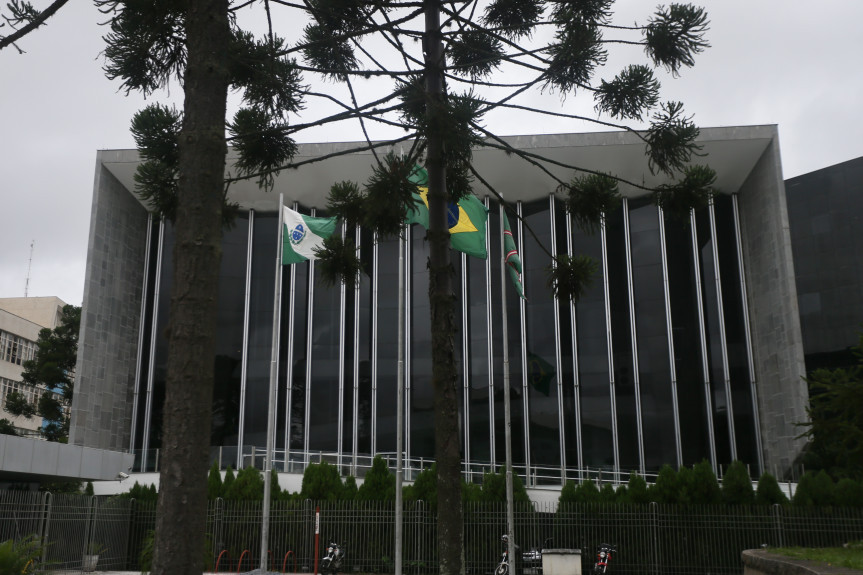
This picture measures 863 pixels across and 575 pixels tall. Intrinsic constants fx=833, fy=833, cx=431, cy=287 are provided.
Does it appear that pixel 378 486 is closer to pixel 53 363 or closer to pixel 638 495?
pixel 638 495

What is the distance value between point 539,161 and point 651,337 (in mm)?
8533

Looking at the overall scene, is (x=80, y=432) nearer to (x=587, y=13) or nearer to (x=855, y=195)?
(x=587, y=13)

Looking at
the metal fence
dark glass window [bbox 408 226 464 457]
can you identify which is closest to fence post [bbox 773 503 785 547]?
the metal fence

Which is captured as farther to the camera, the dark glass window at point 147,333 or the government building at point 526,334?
the dark glass window at point 147,333

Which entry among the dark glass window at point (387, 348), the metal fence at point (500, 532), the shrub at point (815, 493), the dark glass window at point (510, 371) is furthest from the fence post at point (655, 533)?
the dark glass window at point (387, 348)

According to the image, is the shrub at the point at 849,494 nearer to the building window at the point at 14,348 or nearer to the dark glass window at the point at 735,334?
the dark glass window at the point at 735,334

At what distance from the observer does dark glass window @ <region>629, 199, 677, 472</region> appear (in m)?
32.7

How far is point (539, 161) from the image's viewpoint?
34469 millimetres

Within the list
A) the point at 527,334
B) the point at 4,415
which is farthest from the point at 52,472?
the point at 4,415

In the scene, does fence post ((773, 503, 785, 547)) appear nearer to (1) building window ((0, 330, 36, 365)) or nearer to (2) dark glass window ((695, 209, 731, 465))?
(2) dark glass window ((695, 209, 731, 465))

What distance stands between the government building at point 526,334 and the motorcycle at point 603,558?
9.09m

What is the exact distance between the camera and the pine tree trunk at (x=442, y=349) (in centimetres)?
729

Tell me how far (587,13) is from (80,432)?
94.1 feet

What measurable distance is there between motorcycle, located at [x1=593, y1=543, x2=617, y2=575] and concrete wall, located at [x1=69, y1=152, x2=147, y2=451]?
20.8 meters
